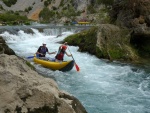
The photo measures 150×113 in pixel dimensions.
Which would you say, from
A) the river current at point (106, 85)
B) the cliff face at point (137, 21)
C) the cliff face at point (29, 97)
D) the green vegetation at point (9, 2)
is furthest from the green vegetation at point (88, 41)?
the green vegetation at point (9, 2)

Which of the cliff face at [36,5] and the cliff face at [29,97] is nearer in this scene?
the cliff face at [29,97]

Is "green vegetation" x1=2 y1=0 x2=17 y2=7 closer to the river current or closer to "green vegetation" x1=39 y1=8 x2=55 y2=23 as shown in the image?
"green vegetation" x1=39 y1=8 x2=55 y2=23

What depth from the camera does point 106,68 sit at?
14469mm

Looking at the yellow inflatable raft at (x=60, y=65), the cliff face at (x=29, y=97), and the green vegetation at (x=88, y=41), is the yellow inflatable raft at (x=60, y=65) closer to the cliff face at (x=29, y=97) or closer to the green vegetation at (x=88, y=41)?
the green vegetation at (x=88, y=41)

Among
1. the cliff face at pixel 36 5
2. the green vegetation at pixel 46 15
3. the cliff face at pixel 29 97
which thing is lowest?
the green vegetation at pixel 46 15

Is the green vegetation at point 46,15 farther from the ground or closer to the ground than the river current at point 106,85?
closer to the ground

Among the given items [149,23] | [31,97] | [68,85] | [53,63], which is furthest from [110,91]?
[149,23]

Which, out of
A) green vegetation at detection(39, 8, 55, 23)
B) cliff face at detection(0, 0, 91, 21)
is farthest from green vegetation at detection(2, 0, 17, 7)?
green vegetation at detection(39, 8, 55, 23)

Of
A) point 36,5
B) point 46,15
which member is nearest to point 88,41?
point 46,15

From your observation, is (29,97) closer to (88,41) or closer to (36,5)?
(88,41)

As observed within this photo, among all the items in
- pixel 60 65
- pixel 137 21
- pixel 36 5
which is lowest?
pixel 36 5

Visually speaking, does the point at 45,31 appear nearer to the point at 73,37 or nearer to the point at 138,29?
the point at 73,37

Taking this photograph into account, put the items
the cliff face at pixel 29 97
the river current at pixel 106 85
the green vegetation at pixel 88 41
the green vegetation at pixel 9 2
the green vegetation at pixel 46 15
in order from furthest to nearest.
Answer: the green vegetation at pixel 9 2 → the green vegetation at pixel 46 15 → the green vegetation at pixel 88 41 → the river current at pixel 106 85 → the cliff face at pixel 29 97

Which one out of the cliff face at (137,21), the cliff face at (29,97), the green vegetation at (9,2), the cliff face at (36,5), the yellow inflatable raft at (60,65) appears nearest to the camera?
the cliff face at (29,97)
